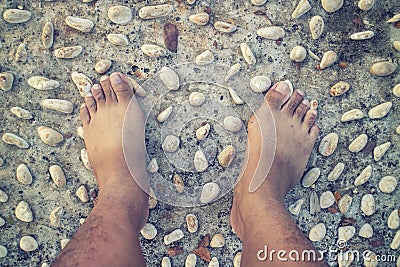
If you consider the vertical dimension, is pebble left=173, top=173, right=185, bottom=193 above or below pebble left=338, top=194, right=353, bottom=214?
above

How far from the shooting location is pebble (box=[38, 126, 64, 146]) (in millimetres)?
1047

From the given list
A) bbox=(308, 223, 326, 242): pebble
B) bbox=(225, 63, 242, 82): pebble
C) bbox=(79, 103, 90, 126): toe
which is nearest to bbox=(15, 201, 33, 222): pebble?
bbox=(79, 103, 90, 126): toe

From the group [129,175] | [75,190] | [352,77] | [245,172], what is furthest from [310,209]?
[75,190]

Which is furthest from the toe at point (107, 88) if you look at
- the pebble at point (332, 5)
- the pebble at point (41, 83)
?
the pebble at point (332, 5)

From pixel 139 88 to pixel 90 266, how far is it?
441mm

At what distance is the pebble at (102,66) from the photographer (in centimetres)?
106

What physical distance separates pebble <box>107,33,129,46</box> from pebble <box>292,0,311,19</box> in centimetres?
41

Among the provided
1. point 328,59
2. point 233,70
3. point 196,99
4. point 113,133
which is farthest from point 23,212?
point 328,59

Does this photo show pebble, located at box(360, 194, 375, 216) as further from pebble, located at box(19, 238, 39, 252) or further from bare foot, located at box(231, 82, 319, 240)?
pebble, located at box(19, 238, 39, 252)

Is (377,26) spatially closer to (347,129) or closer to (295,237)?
(347,129)

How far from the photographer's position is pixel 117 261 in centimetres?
84

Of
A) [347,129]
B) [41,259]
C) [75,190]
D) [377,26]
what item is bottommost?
[41,259]

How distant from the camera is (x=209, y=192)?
3.49 feet

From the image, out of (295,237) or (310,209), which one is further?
(310,209)
